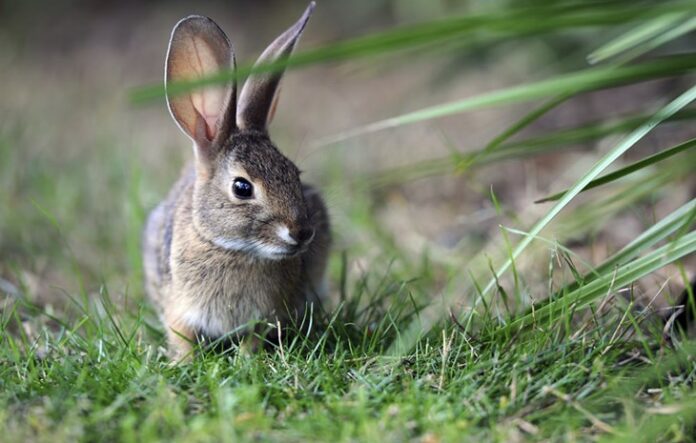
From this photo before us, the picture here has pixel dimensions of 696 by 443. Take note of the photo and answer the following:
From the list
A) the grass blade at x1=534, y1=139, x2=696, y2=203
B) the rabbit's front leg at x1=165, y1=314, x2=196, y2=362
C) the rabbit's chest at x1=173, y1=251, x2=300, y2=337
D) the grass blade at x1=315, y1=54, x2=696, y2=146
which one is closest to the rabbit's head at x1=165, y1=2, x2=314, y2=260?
the rabbit's chest at x1=173, y1=251, x2=300, y2=337

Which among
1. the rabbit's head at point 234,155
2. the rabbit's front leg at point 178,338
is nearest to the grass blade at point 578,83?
the rabbit's head at point 234,155

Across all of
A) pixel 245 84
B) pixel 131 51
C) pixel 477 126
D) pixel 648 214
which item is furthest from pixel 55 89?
pixel 648 214

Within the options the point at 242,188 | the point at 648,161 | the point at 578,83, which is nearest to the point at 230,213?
the point at 242,188

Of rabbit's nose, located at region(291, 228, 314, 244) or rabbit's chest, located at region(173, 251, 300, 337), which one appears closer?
rabbit's nose, located at region(291, 228, 314, 244)

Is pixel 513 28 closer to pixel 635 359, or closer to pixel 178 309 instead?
pixel 635 359

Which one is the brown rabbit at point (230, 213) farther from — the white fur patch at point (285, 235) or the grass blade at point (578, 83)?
the grass blade at point (578, 83)

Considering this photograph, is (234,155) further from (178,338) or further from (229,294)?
(178,338)

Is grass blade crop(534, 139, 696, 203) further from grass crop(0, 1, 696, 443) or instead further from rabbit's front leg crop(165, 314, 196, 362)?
rabbit's front leg crop(165, 314, 196, 362)
